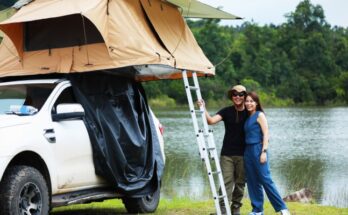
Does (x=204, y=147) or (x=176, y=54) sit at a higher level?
(x=176, y=54)

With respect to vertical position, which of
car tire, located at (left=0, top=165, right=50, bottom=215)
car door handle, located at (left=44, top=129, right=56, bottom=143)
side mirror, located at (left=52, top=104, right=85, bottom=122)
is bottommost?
car tire, located at (left=0, top=165, right=50, bottom=215)

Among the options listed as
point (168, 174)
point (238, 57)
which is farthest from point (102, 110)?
point (238, 57)

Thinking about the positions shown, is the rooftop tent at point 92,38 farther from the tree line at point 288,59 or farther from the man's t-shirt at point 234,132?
the tree line at point 288,59

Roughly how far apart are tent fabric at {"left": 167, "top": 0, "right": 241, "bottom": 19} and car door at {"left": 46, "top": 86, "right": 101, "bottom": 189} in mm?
2577

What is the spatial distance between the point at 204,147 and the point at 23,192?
2.47 metres

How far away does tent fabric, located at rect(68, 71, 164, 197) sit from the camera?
930 cm

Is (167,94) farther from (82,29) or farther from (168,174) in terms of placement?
(82,29)

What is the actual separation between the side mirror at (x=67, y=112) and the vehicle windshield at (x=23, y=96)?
250mm

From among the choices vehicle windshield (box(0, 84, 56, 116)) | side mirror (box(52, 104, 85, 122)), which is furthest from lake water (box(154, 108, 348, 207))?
side mirror (box(52, 104, 85, 122))

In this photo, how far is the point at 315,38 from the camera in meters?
118

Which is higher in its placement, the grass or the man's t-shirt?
the man's t-shirt

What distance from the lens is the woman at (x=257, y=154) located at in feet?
32.0

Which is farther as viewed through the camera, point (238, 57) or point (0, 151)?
point (238, 57)

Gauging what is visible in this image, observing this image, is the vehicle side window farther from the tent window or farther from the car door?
the tent window
